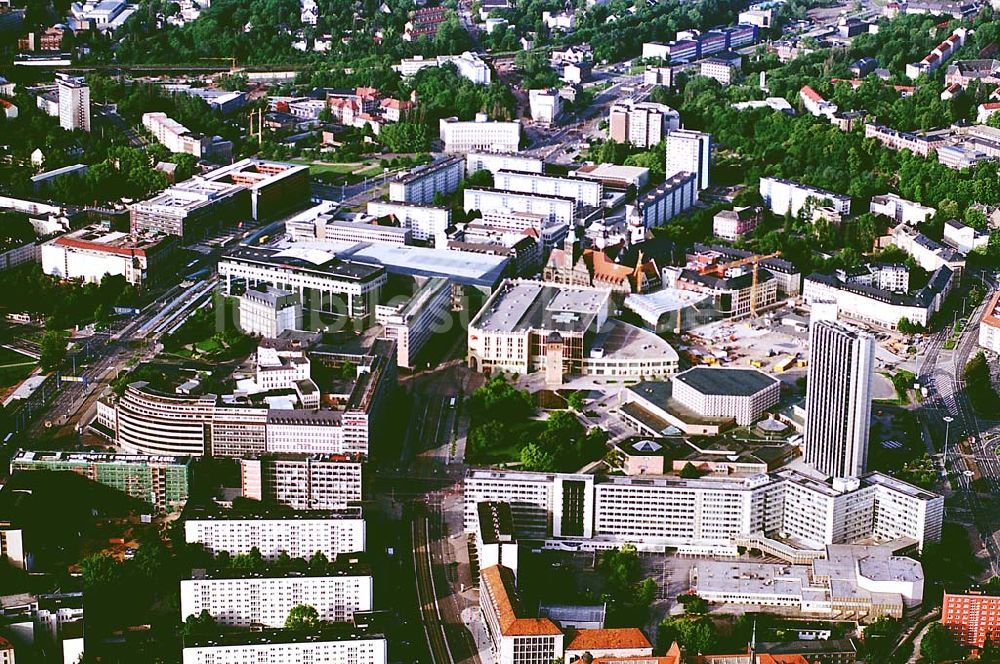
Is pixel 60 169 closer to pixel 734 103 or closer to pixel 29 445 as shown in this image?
pixel 29 445

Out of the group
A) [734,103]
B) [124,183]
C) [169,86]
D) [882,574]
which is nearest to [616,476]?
[882,574]

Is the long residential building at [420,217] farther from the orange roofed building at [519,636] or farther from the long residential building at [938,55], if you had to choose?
the long residential building at [938,55]

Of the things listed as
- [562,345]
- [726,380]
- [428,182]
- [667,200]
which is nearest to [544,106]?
[428,182]

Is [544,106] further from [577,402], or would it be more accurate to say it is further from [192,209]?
[577,402]

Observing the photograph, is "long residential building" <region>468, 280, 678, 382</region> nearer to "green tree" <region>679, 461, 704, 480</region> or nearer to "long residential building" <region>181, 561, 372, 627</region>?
"green tree" <region>679, 461, 704, 480</region>

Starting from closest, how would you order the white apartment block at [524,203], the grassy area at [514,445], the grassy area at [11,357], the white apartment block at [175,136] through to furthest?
the grassy area at [514,445] < the grassy area at [11,357] < the white apartment block at [524,203] < the white apartment block at [175,136]

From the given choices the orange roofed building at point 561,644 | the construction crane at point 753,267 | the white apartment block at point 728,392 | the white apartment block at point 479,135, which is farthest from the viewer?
the white apartment block at point 479,135

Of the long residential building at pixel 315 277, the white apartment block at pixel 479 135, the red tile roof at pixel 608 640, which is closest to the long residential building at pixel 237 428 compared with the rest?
the red tile roof at pixel 608 640
